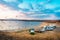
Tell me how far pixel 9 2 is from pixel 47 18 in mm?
445

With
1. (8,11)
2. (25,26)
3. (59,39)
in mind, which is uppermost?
(8,11)

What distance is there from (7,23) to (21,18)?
16 centimetres

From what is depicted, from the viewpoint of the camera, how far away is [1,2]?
208 centimetres

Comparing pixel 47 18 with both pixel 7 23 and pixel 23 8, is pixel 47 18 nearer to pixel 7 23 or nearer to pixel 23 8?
pixel 23 8

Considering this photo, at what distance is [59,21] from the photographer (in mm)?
2092

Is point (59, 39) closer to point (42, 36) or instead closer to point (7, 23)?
point (42, 36)

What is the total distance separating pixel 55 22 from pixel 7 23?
1.68 ft

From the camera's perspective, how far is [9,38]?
205 cm

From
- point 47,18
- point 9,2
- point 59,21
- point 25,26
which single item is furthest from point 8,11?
point 59,21

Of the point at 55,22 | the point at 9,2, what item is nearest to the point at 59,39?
the point at 55,22

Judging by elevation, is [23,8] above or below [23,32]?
above

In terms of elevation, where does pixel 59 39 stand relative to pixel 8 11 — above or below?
below

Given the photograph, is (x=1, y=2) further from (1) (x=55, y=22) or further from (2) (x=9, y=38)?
(1) (x=55, y=22)

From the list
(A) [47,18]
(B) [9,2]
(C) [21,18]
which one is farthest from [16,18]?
(A) [47,18]
